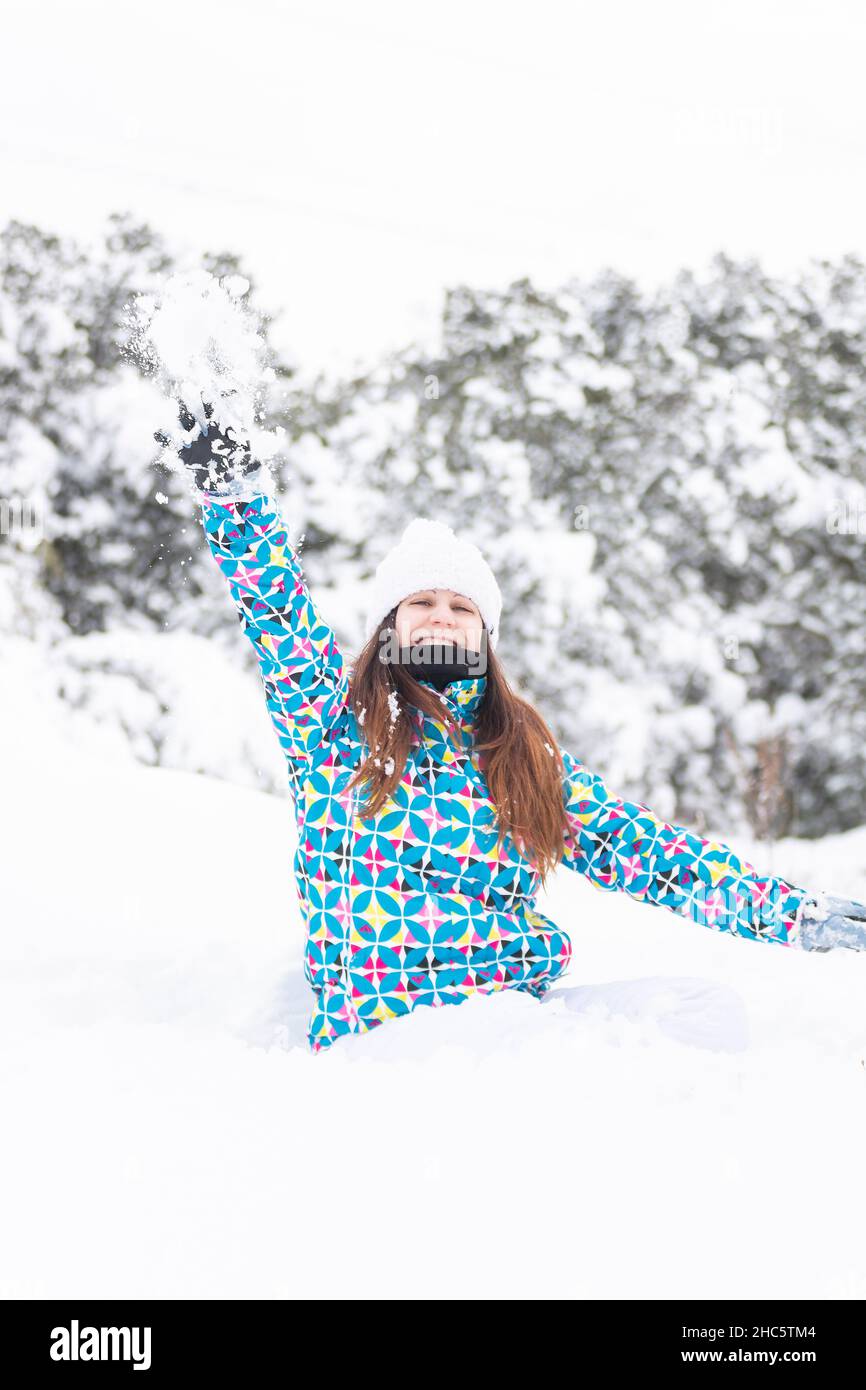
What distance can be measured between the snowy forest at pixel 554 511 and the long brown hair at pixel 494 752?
5245 mm

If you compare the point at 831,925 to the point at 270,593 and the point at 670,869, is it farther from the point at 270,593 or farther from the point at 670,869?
the point at 270,593

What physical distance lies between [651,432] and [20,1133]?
8.04 metres

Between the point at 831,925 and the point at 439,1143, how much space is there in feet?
2.81

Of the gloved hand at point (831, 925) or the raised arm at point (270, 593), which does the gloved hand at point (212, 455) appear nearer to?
the raised arm at point (270, 593)

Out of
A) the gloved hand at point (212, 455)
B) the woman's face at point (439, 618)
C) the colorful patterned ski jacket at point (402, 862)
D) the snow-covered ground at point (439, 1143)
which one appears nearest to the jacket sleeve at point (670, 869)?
the colorful patterned ski jacket at point (402, 862)

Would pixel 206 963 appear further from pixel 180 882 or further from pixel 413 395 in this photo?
pixel 413 395

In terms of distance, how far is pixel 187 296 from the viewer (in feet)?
6.05

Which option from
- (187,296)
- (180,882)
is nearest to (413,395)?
(180,882)

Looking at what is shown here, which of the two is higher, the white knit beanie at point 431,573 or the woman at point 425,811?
the white knit beanie at point 431,573

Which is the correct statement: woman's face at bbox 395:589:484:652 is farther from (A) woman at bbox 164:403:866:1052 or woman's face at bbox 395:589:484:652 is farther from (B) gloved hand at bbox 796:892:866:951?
(B) gloved hand at bbox 796:892:866:951

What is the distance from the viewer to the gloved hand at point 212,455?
5.93 feet

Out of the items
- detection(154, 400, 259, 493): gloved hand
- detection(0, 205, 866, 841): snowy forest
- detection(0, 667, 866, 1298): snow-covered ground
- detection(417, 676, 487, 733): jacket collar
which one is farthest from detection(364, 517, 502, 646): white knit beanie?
detection(0, 205, 866, 841): snowy forest

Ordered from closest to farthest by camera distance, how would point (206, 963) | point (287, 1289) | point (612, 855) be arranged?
point (287, 1289)
point (612, 855)
point (206, 963)

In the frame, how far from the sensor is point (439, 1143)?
1.41 meters
